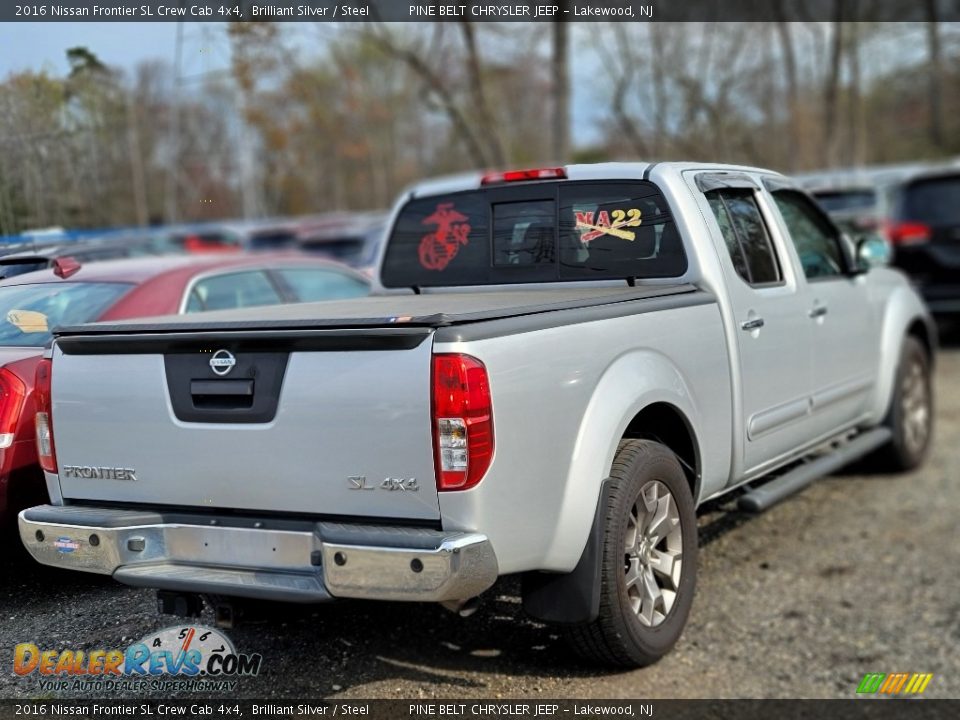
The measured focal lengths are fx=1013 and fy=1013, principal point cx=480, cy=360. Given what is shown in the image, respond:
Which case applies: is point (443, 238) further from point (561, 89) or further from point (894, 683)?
point (561, 89)

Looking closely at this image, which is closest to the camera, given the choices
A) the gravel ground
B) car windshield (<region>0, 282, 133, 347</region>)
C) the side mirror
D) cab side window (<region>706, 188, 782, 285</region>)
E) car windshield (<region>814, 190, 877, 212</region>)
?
the gravel ground

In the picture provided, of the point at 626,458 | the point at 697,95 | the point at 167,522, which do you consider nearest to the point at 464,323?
the point at 626,458

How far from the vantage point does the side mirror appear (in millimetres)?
6008

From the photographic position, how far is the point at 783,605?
4750mm

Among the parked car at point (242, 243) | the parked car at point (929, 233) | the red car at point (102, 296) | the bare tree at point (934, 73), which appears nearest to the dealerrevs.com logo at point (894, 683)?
the red car at point (102, 296)

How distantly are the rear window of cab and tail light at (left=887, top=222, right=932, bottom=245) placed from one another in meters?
7.64

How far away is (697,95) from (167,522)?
20818 mm

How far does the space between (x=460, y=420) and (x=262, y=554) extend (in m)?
0.84

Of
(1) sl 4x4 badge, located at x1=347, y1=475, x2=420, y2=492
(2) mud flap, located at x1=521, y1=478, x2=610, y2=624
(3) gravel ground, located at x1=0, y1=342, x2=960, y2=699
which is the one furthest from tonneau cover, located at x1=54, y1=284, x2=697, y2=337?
(3) gravel ground, located at x1=0, y1=342, x2=960, y2=699

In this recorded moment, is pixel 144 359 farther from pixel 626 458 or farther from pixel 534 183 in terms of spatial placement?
pixel 534 183

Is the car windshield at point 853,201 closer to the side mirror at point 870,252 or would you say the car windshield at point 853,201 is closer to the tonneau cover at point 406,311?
the side mirror at point 870,252

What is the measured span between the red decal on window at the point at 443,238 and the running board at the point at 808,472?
1.92 metres

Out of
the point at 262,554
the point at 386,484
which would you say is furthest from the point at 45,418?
the point at 386,484

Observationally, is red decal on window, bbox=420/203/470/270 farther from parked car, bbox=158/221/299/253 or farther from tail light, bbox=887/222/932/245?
parked car, bbox=158/221/299/253
